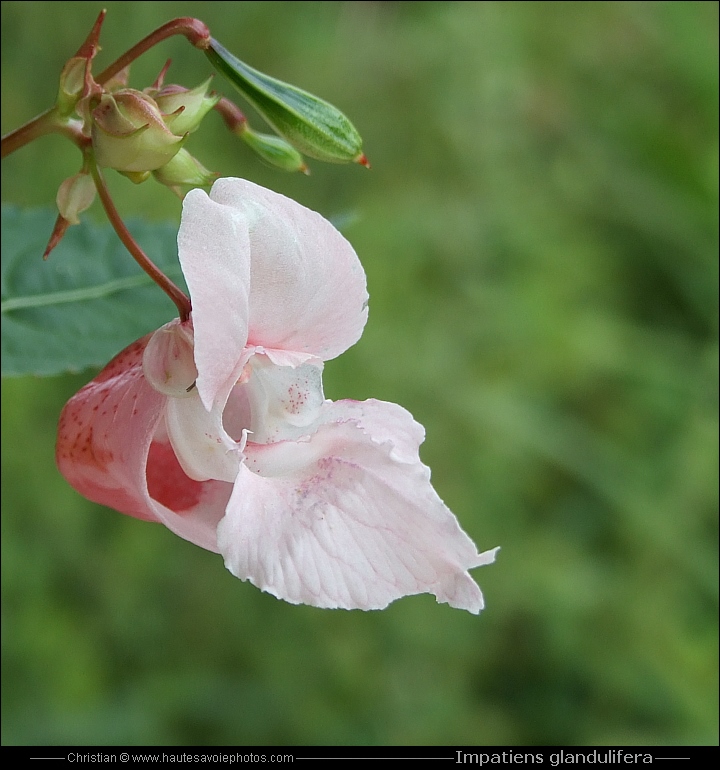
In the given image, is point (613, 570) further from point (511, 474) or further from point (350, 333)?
point (350, 333)

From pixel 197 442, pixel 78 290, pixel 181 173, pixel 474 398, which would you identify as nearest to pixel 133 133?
pixel 181 173

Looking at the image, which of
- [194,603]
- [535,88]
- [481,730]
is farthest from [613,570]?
[535,88]

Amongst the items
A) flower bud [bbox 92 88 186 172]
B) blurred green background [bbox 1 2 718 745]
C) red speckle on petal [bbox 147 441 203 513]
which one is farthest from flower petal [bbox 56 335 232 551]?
blurred green background [bbox 1 2 718 745]

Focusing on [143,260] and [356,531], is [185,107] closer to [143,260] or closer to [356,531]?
[143,260]

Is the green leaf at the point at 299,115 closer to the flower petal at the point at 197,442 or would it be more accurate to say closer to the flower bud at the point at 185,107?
the flower bud at the point at 185,107

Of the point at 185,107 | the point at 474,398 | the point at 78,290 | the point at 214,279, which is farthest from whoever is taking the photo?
the point at 474,398

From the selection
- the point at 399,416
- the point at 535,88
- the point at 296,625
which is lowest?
the point at 296,625

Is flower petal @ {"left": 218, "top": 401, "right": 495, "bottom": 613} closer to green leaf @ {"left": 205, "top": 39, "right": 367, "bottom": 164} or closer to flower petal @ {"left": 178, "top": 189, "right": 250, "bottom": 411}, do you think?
flower petal @ {"left": 178, "top": 189, "right": 250, "bottom": 411}
